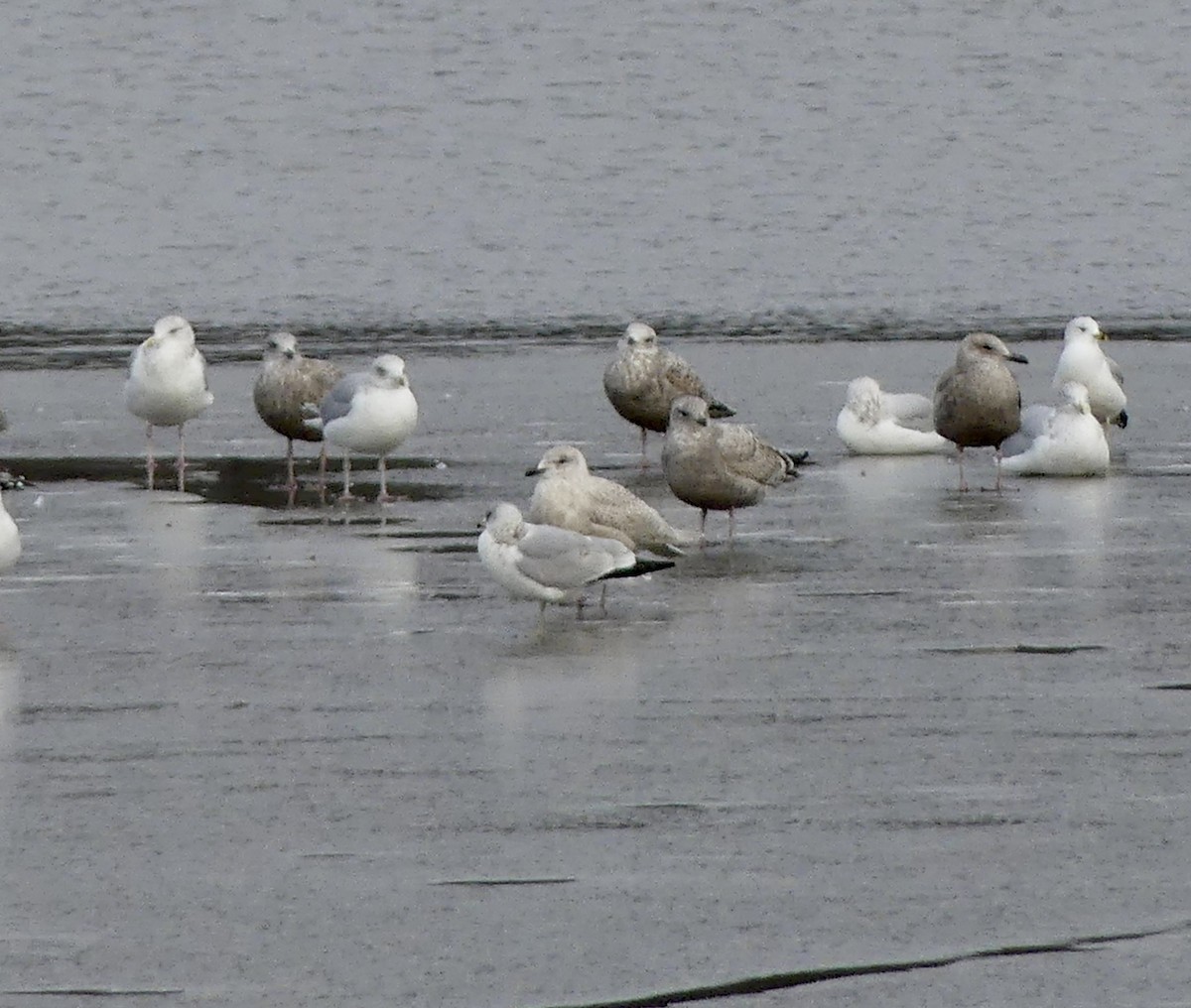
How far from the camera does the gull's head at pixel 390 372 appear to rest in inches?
672

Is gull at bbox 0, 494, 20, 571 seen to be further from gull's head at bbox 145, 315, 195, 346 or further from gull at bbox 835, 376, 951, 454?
gull at bbox 835, 376, 951, 454

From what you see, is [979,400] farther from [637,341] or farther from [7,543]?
[7,543]

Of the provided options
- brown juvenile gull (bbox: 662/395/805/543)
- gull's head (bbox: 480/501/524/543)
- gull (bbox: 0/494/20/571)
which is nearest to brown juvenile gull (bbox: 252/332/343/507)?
brown juvenile gull (bbox: 662/395/805/543)

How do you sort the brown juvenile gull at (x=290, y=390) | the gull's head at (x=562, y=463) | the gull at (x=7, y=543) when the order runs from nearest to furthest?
1. the gull at (x=7, y=543)
2. the gull's head at (x=562, y=463)
3. the brown juvenile gull at (x=290, y=390)

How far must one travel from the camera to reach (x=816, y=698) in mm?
11023

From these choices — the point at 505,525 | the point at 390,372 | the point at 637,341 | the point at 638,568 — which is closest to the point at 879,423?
the point at 637,341

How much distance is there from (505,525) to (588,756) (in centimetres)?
273

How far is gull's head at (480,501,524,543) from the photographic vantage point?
12617mm

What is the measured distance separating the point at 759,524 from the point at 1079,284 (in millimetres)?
16270

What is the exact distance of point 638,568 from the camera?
12.7 metres

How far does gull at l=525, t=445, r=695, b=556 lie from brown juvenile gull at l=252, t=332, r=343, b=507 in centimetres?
439

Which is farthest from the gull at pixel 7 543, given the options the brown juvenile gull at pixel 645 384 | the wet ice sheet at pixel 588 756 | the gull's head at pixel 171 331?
the brown juvenile gull at pixel 645 384

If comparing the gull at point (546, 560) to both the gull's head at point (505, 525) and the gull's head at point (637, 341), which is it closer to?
the gull's head at point (505, 525)

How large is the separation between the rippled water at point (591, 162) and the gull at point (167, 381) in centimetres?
954
